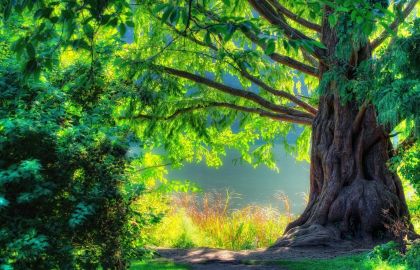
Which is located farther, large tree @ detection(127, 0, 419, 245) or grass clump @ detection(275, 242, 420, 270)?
large tree @ detection(127, 0, 419, 245)

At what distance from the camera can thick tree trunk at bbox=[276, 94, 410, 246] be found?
938 cm

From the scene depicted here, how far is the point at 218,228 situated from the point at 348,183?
144 inches

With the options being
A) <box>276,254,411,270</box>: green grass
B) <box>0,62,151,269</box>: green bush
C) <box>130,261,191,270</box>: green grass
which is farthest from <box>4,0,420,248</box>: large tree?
<box>0,62,151,269</box>: green bush

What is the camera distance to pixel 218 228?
1243cm

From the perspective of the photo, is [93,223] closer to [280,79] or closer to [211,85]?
[211,85]

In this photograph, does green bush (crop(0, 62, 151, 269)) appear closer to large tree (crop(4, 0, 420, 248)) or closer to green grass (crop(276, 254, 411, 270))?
green grass (crop(276, 254, 411, 270))

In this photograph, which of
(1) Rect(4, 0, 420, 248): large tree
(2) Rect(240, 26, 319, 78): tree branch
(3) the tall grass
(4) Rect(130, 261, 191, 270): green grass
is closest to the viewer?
(4) Rect(130, 261, 191, 270): green grass

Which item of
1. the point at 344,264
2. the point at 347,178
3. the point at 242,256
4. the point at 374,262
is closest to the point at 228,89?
the point at 347,178

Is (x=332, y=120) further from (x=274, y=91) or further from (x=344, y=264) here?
(x=344, y=264)

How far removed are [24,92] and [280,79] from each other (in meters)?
8.31

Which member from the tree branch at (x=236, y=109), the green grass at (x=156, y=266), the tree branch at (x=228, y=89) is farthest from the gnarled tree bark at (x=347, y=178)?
the green grass at (x=156, y=266)

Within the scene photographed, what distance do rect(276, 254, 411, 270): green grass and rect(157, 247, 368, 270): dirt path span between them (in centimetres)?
28

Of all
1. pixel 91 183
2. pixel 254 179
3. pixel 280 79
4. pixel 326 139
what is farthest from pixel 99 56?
pixel 254 179

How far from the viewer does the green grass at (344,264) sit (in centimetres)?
658
